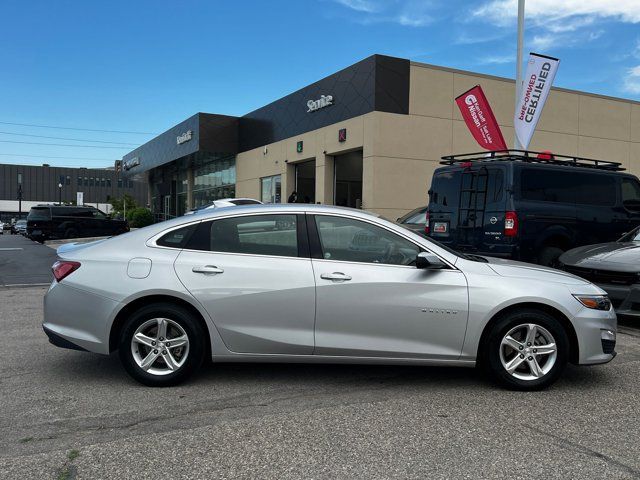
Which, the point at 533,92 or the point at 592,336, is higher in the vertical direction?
the point at 533,92

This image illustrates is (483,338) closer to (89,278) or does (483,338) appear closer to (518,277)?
(518,277)

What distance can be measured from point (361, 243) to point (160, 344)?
72.5 inches

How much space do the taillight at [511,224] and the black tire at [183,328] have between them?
5627 millimetres

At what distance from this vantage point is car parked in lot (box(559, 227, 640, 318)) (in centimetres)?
652

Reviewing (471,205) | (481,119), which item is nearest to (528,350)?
(471,205)

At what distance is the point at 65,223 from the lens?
82.0ft

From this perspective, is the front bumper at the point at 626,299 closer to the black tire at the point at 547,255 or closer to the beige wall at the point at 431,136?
the black tire at the point at 547,255

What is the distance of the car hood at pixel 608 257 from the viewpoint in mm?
6766

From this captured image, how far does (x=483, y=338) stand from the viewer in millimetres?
4473

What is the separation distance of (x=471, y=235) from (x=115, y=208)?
49.7 meters

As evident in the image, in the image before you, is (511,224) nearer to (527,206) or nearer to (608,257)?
(527,206)

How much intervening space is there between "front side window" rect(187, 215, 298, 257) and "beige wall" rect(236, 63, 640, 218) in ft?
47.9

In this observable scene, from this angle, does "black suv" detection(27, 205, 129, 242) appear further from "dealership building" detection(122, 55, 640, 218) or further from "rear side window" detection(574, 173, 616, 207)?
"rear side window" detection(574, 173, 616, 207)

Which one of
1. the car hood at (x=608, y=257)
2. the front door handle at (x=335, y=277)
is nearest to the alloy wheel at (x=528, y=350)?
the front door handle at (x=335, y=277)
